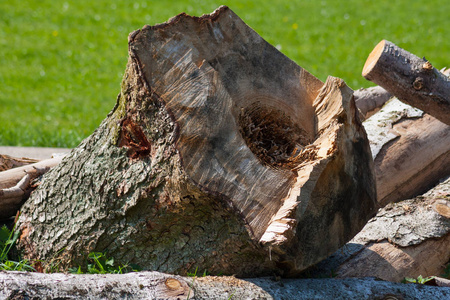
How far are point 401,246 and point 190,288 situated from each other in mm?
1264

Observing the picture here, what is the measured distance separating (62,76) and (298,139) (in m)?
7.05

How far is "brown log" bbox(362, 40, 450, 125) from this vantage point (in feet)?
8.73

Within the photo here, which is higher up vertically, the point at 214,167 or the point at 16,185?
the point at 214,167

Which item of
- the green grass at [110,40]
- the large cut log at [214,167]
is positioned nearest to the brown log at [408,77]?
the large cut log at [214,167]

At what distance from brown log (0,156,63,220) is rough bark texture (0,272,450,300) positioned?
1038 millimetres

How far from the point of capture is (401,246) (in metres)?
2.66

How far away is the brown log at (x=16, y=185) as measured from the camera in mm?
2816

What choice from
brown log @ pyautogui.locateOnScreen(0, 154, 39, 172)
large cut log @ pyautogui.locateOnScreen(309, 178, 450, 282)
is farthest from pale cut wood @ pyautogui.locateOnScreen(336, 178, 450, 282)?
brown log @ pyautogui.locateOnScreen(0, 154, 39, 172)

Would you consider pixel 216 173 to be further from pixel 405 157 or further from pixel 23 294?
pixel 405 157

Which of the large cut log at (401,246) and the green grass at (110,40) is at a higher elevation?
the green grass at (110,40)

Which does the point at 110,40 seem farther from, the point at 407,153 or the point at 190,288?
the point at 190,288

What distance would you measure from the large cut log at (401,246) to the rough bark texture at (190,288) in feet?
0.93

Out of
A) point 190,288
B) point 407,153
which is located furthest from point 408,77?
point 190,288

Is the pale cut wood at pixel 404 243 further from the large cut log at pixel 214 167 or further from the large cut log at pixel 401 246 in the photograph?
the large cut log at pixel 214 167
